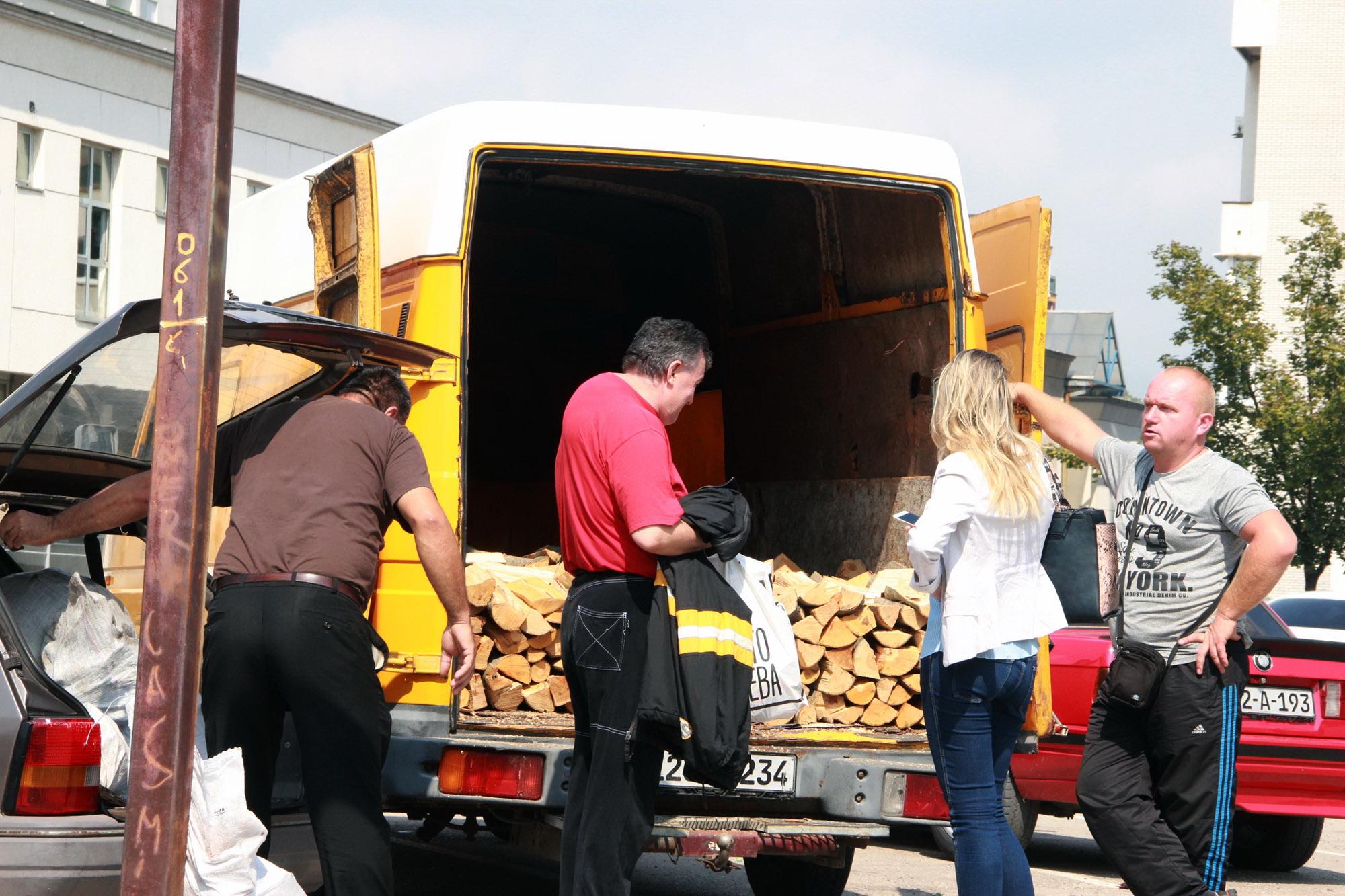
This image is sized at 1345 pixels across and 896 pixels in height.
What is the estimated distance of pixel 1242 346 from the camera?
76.9 ft

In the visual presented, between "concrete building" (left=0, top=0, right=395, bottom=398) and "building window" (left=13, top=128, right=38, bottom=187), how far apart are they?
0.06 feet

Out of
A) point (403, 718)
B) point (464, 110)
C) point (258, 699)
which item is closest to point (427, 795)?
point (403, 718)

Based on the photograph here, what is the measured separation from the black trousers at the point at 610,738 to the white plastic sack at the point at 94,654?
1233 millimetres

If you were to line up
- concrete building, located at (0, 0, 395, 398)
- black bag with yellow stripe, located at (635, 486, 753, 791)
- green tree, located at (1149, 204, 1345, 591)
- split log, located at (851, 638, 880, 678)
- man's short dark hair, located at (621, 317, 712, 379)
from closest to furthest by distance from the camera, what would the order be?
black bag with yellow stripe, located at (635, 486, 753, 791) < man's short dark hair, located at (621, 317, 712, 379) < split log, located at (851, 638, 880, 678) < green tree, located at (1149, 204, 1345, 591) < concrete building, located at (0, 0, 395, 398)

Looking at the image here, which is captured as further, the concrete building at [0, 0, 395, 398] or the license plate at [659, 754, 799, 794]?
the concrete building at [0, 0, 395, 398]

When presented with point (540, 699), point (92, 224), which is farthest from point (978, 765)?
point (92, 224)

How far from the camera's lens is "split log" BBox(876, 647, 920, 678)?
229 inches

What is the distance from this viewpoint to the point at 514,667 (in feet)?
18.1

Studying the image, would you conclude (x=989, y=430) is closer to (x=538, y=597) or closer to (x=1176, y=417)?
(x=1176, y=417)

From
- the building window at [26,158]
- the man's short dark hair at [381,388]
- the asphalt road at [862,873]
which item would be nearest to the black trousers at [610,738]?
the man's short dark hair at [381,388]

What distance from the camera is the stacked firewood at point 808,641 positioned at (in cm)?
549

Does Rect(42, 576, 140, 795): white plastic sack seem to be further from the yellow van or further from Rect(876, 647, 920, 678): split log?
Rect(876, 647, 920, 678): split log

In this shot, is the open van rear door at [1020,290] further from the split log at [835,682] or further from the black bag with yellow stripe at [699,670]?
the black bag with yellow stripe at [699,670]

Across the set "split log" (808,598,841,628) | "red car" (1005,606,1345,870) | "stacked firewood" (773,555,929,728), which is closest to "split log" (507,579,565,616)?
"stacked firewood" (773,555,929,728)
